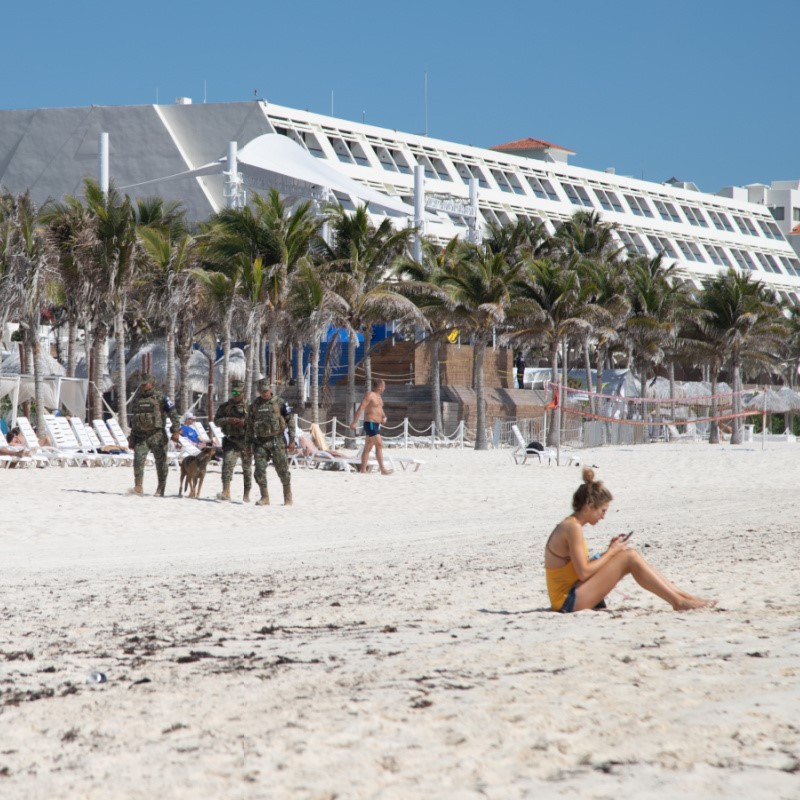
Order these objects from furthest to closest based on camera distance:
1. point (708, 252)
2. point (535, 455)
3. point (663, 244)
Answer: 1. point (708, 252)
2. point (663, 244)
3. point (535, 455)

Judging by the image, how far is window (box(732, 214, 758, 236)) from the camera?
81.2 m

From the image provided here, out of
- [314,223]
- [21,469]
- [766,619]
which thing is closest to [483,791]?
[766,619]

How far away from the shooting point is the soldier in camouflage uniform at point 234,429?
13953 mm

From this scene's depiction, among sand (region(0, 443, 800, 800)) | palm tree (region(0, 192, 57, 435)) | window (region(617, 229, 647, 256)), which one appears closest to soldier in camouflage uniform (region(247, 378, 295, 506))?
sand (region(0, 443, 800, 800))

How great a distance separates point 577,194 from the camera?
70250 mm

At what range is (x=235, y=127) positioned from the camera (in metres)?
54.1

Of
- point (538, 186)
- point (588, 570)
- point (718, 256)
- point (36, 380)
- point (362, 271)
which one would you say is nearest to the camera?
point (588, 570)

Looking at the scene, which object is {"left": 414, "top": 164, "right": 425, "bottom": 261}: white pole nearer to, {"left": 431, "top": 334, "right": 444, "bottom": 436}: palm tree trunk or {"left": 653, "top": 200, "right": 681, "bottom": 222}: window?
{"left": 431, "top": 334, "right": 444, "bottom": 436}: palm tree trunk

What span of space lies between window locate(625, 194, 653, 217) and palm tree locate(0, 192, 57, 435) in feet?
167

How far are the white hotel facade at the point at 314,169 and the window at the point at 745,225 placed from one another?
7.67 meters

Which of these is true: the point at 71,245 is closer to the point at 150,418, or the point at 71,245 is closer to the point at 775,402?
the point at 150,418

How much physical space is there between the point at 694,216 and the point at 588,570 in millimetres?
74147

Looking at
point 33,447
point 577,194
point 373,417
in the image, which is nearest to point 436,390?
point 373,417

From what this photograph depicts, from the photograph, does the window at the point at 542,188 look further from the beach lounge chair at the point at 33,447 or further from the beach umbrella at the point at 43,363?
the beach lounge chair at the point at 33,447
